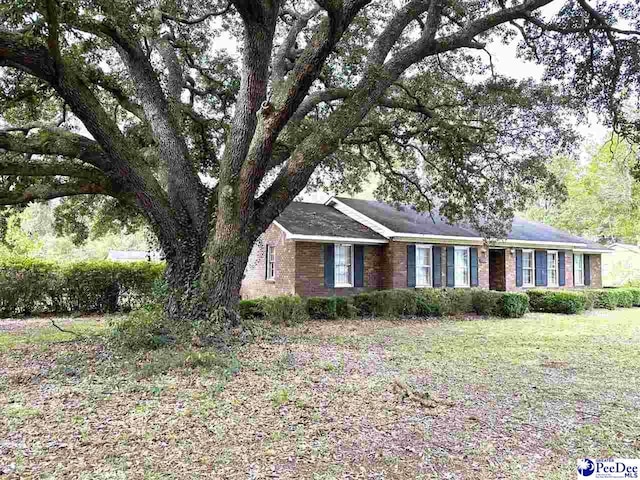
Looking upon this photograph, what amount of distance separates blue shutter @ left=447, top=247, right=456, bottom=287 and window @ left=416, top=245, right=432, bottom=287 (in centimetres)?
90

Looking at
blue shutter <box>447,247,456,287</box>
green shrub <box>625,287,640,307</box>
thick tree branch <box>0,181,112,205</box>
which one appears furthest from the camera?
green shrub <box>625,287,640,307</box>

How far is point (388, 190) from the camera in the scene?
1672 centimetres

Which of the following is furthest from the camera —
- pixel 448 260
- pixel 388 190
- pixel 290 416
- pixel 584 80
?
pixel 448 260

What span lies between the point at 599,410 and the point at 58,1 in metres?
9.05

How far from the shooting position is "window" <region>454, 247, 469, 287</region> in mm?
19469

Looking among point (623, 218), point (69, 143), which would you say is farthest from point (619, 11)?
point (623, 218)

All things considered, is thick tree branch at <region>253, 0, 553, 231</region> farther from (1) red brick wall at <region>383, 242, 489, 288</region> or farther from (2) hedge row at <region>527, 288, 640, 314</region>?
(2) hedge row at <region>527, 288, 640, 314</region>

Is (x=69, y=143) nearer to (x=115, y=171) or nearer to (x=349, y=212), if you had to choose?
(x=115, y=171)

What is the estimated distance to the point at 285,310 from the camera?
43.0ft

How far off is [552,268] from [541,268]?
110cm

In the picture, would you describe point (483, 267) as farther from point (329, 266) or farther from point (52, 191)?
point (52, 191)

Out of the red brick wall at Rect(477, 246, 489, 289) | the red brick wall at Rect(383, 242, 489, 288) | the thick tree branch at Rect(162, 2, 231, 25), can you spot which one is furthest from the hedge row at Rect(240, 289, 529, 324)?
the thick tree branch at Rect(162, 2, 231, 25)

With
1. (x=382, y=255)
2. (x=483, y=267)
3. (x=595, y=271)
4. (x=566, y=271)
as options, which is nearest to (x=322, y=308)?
(x=382, y=255)

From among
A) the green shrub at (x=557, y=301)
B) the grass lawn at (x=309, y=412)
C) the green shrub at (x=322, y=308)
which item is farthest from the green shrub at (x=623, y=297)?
the green shrub at (x=322, y=308)
